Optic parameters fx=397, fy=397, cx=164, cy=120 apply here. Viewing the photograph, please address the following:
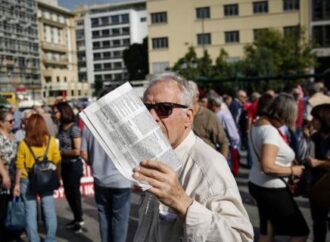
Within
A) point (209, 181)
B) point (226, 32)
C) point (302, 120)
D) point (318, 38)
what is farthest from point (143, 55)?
point (209, 181)

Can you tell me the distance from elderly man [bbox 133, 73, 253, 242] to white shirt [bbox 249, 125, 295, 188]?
63.7 inches

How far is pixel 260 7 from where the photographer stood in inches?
1978

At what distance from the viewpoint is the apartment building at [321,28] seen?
45.8 meters

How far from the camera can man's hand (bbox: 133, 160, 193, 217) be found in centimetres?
135

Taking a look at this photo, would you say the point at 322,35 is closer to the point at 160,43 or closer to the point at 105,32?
the point at 160,43

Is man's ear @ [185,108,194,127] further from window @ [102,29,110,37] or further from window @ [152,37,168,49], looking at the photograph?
window @ [102,29,110,37]

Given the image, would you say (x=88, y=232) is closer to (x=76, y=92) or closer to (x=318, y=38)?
(x=318, y=38)

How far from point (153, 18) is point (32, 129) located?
167ft

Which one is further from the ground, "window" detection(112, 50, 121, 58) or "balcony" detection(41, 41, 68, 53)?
"balcony" detection(41, 41, 68, 53)

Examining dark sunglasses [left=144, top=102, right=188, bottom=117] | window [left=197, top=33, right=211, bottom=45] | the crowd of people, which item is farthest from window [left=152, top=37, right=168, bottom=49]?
dark sunglasses [left=144, top=102, right=188, bottom=117]

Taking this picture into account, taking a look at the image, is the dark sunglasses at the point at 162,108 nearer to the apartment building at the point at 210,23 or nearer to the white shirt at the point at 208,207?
the white shirt at the point at 208,207

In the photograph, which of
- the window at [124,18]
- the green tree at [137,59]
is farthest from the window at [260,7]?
the window at [124,18]

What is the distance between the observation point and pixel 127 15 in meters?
111

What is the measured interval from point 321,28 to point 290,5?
504 cm
